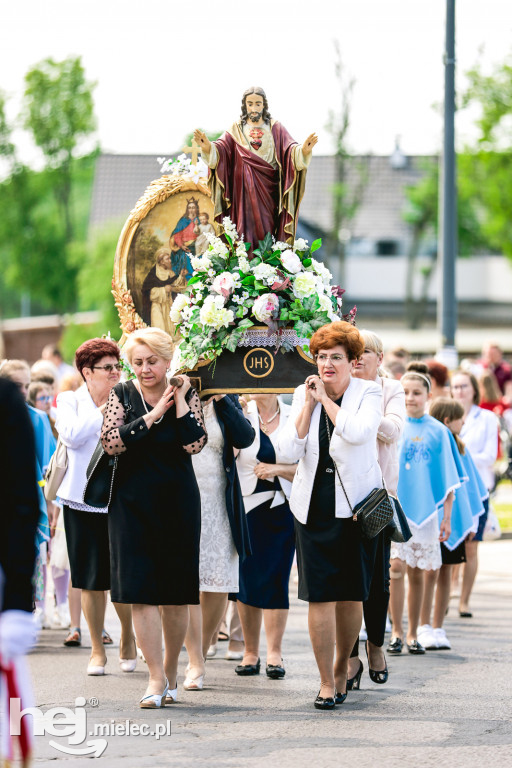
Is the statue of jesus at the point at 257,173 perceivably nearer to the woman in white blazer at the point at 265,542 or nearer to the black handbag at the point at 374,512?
the woman in white blazer at the point at 265,542

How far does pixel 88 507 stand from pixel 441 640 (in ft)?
9.21

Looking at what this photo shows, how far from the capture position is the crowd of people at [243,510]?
7.48 meters

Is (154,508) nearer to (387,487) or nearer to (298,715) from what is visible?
(298,715)

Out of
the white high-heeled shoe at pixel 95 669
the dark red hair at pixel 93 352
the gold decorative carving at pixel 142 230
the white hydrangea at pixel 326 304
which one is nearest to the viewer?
the white hydrangea at pixel 326 304

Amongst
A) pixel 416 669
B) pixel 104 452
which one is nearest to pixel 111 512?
pixel 104 452

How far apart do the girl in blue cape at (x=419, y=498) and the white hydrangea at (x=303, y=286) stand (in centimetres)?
180

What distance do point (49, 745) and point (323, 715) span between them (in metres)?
1.53

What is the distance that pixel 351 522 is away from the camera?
7508mm

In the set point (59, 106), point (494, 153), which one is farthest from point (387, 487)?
point (59, 106)

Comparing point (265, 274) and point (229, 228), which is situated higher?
point (229, 228)

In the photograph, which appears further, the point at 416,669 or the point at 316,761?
the point at 416,669

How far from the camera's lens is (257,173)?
9.21 meters

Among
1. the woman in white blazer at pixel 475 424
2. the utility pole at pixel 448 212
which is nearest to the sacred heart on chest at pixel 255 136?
the woman in white blazer at pixel 475 424

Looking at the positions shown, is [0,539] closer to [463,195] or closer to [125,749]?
[125,749]
